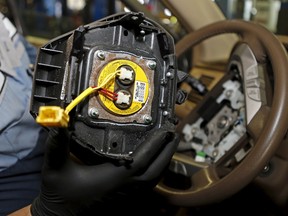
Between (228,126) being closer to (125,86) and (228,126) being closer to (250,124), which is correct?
(250,124)

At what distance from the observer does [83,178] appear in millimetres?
773

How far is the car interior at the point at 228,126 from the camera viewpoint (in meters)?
0.93

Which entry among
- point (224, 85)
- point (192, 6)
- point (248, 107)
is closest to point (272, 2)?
point (192, 6)

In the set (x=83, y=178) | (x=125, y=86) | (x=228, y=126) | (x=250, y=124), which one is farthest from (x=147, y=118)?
(x=228, y=126)

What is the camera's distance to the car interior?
0.93 m

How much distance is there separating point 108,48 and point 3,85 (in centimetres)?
43

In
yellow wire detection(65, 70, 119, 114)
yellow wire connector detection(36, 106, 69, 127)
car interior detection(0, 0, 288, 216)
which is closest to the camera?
yellow wire connector detection(36, 106, 69, 127)

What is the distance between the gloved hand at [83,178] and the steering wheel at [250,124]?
0.81 ft

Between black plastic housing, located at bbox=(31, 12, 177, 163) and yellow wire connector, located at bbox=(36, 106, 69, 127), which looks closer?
yellow wire connector, located at bbox=(36, 106, 69, 127)

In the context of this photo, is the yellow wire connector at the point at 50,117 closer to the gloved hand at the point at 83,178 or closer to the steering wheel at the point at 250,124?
the gloved hand at the point at 83,178

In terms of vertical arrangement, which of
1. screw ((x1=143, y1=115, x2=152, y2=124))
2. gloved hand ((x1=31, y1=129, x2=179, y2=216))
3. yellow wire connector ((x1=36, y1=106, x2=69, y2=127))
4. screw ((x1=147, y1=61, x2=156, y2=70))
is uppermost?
screw ((x1=147, y1=61, x2=156, y2=70))

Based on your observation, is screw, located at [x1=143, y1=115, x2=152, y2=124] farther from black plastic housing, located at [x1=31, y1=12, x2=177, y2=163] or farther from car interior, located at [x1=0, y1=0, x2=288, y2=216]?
car interior, located at [x1=0, y1=0, x2=288, y2=216]

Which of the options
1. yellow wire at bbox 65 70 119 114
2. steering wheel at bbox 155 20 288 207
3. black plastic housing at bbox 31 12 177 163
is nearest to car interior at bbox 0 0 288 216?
steering wheel at bbox 155 20 288 207

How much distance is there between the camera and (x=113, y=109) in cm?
78
